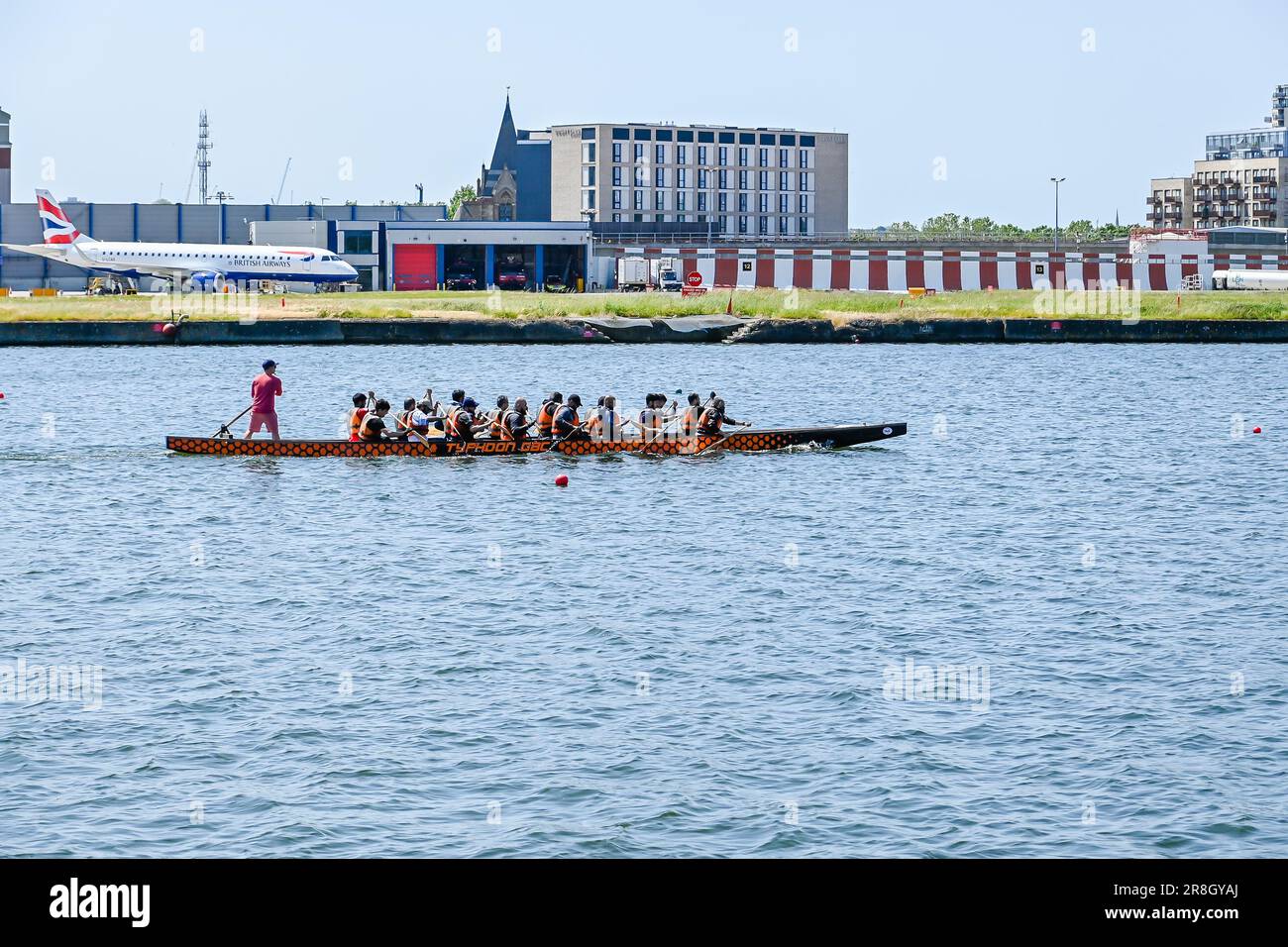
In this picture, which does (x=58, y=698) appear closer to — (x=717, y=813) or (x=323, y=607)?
Answer: (x=323, y=607)

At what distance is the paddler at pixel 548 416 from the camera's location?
135 feet

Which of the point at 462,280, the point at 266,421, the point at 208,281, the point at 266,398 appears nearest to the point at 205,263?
the point at 208,281

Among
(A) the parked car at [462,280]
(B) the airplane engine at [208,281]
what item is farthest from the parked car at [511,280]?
(B) the airplane engine at [208,281]

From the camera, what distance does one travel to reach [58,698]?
1983cm

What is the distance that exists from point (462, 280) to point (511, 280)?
4215 mm

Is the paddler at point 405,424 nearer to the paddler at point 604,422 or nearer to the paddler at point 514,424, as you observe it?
the paddler at point 514,424

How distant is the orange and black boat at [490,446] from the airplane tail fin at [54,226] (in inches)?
3582

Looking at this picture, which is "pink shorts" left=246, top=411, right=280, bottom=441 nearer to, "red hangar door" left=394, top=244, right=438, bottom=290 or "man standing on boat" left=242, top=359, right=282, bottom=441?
"man standing on boat" left=242, top=359, right=282, bottom=441

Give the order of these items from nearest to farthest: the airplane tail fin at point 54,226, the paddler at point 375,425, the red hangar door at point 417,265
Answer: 1. the paddler at point 375,425
2. the airplane tail fin at point 54,226
3. the red hangar door at point 417,265

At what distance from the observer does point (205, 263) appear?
121 m

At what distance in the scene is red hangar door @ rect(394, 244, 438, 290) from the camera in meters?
134

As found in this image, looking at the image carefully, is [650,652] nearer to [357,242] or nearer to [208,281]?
[208,281]

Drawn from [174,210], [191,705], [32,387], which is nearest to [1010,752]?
[191,705]

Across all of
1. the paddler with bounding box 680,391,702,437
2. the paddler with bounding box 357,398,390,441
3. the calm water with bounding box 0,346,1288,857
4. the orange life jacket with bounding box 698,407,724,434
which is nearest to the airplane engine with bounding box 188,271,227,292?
the calm water with bounding box 0,346,1288,857
